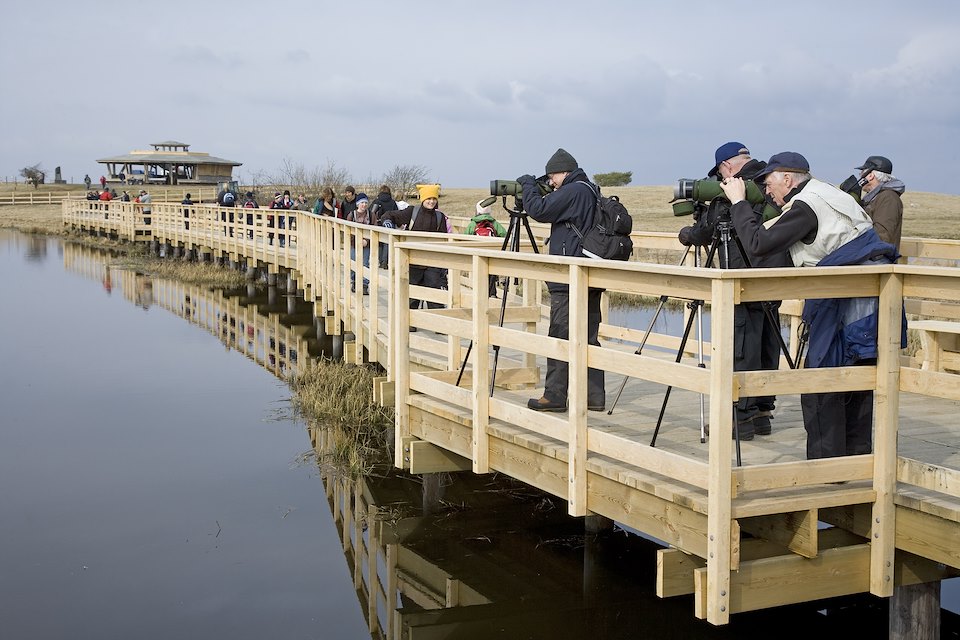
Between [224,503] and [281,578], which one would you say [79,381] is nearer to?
[224,503]

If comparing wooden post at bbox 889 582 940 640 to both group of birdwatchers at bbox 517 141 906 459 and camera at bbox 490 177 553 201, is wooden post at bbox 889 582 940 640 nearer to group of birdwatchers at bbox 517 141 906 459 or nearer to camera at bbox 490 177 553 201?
group of birdwatchers at bbox 517 141 906 459

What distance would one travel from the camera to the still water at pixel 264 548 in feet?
25.5

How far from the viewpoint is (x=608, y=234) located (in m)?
7.41

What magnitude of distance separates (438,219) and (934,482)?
8.85m

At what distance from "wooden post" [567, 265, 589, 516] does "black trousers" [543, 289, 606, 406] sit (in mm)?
1063

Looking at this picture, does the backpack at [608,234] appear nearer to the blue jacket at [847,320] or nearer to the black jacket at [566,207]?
the black jacket at [566,207]

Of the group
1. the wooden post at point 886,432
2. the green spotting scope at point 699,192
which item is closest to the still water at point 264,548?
the wooden post at point 886,432

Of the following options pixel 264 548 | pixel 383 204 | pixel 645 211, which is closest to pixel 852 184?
pixel 264 548

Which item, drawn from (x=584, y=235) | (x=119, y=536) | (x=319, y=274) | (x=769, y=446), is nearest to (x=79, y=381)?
(x=319, y=274)

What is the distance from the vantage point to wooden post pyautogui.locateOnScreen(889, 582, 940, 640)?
586 centimetres

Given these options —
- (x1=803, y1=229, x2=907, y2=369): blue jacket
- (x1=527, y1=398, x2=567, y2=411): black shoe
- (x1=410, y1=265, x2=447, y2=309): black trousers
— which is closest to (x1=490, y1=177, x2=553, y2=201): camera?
(x1=527, y1=398, x2=567, y2=411): black shoe

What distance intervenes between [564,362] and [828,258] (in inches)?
86.2

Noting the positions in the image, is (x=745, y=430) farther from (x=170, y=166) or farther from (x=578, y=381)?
(x=170, y=166)

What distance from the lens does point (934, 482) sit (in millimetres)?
5297
